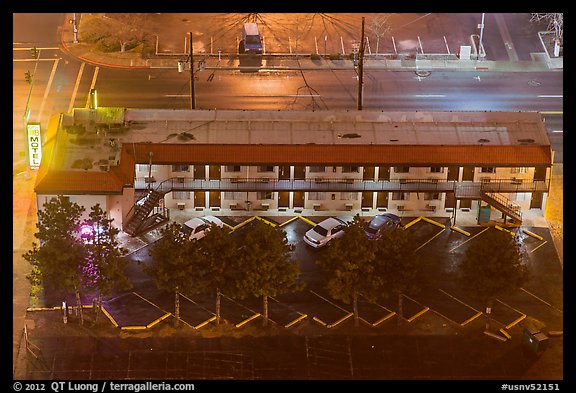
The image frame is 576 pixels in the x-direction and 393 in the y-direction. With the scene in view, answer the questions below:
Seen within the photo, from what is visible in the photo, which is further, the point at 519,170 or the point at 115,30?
the point at 115,30

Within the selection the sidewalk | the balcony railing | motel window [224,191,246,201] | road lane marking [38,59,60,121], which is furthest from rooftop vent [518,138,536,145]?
road lane marking [38,59,60,121]

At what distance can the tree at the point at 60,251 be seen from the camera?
94312 millimetres

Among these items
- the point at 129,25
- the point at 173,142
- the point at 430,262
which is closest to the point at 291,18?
the point at 129,25

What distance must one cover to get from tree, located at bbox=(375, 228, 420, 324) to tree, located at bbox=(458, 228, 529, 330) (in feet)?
14.5

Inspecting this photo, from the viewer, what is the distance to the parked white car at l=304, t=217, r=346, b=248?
107562 millimetres

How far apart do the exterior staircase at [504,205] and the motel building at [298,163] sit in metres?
0.11

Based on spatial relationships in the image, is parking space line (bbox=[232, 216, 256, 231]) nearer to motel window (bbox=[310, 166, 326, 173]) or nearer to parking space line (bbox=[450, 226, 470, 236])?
motel window (bbox=[310, 166, 326, 173])

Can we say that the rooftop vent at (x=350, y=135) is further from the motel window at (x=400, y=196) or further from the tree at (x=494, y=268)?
the tree at (x=494, y=268)

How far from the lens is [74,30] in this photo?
5600 inches

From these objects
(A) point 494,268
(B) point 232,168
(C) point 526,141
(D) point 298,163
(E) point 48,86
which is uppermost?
(E) point 48,86

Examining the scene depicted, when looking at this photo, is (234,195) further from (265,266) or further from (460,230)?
(460,230)

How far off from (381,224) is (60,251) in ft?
95.8

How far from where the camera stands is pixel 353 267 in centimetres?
9475

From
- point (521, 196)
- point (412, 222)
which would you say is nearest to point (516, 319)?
point (412, 222)
